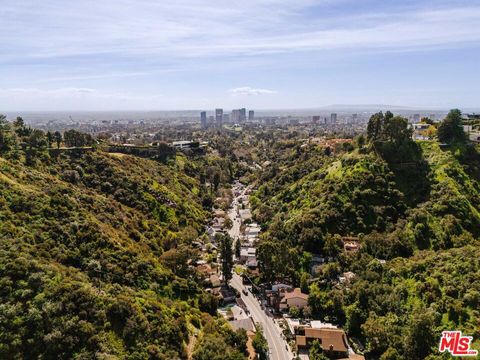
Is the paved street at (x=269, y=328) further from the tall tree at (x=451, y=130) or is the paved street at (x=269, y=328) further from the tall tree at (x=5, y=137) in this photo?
the tall tree at (x=451, y=130)

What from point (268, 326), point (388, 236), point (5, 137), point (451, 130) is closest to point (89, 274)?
point (268, 326)

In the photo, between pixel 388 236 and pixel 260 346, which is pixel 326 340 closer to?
pixel 260 346

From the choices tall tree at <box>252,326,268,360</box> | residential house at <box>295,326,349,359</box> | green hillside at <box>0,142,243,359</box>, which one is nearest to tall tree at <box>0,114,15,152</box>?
green hillside at <box>0,142,243,359</box>

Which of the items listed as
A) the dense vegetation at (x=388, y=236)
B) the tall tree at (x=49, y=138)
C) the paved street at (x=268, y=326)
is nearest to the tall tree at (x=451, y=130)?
the dense vegetation at (x=388, y=236)

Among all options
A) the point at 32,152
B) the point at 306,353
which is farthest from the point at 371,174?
the point at 32,152

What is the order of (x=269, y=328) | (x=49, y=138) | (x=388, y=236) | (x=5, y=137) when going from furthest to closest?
(x=49, y=138), (x=5, y=137), (x=388, y=236), (x=269, y=328)

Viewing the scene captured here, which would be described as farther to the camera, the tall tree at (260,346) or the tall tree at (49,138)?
the tall tree at (49,138)
